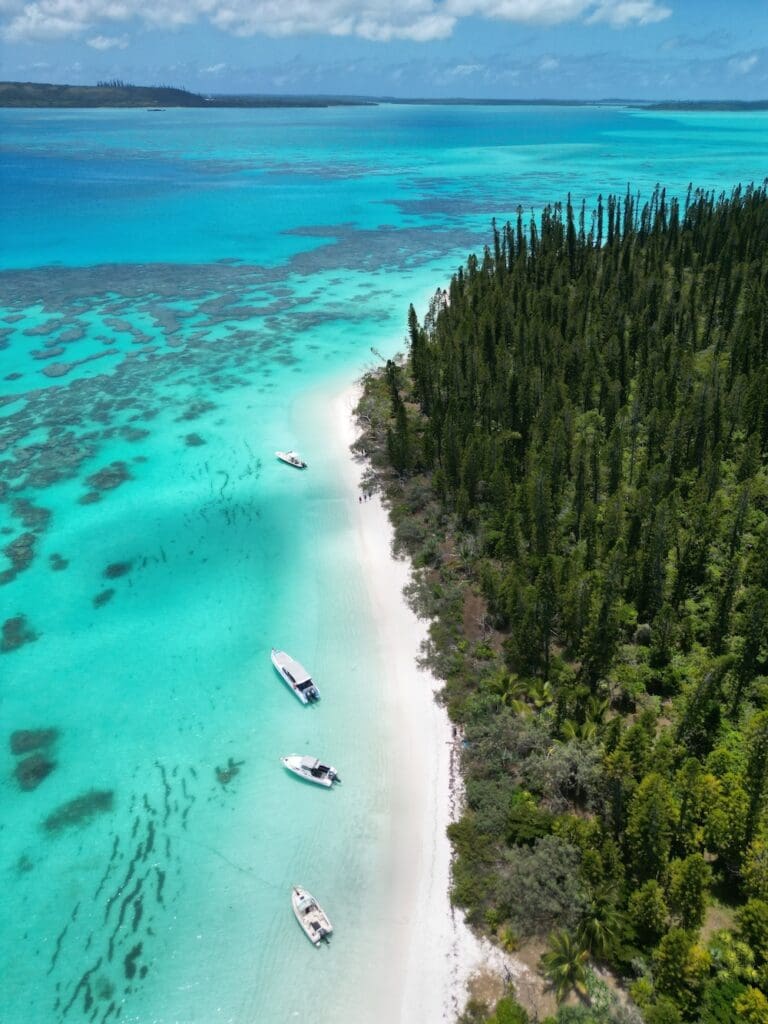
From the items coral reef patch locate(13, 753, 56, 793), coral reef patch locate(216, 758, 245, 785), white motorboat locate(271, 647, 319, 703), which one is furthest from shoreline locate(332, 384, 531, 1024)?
coral reef patch locate(13, 753, 56, 793)

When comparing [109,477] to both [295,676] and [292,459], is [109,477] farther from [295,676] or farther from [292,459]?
[295,676]

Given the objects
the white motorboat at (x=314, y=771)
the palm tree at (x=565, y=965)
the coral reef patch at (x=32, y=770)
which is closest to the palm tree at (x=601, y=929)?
the palm tree at (x=565, y=965)

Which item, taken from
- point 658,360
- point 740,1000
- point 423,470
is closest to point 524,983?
point 740,1000

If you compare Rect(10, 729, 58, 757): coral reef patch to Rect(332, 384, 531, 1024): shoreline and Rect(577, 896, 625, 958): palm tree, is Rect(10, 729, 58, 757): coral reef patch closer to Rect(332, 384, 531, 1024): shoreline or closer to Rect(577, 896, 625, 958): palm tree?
Rect(332, 384, 531, 1024): shoreline

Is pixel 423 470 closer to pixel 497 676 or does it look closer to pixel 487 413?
pixel 487 413

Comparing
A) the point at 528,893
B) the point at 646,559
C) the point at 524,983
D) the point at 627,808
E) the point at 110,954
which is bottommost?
the point at 110,954

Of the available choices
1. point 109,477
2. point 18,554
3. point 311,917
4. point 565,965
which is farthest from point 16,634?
point 565,965
